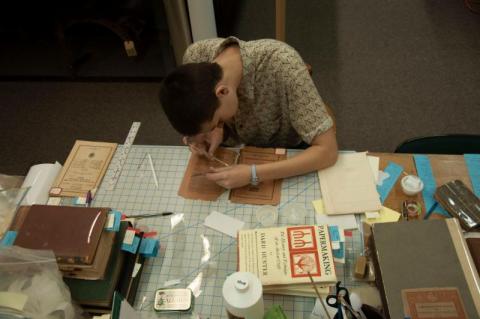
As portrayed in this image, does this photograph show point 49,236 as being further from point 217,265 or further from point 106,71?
point 106,71

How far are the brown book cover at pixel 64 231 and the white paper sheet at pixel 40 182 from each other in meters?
0.29

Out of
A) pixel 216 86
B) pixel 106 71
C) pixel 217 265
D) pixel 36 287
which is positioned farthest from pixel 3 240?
pixel 106 71

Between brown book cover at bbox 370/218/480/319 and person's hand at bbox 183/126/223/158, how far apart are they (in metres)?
0.70

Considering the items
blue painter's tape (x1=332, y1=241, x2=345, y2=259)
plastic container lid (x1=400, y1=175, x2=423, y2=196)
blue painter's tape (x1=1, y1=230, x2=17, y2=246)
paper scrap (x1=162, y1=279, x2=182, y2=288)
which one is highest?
blue painter's tape (x1=1, y1=230, x2=17, y2=246)

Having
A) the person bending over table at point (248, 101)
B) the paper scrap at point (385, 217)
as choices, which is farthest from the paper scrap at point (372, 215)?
the person bending over table at point (248, 101)

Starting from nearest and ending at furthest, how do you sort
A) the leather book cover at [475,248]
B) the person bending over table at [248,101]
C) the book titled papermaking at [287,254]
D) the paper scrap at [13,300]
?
1. the paper scrap at [13,300]
2. the leather book cover at [475,248]
3. the book titled papermaking at [287,254]
4. the person bending over table at [248,101]

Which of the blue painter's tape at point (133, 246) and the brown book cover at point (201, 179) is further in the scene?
the brown book cover at point (201, 179)

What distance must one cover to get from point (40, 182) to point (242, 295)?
39.6 inches

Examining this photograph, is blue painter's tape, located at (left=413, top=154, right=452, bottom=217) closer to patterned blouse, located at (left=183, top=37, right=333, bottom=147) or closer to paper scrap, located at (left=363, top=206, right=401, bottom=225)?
paper scrap, located at (left=363, top=206, right=401, bottom=225)

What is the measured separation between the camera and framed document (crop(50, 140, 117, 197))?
1.44 meters

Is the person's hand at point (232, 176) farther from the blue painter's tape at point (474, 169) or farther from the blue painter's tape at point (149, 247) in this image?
the blue painter's tape at point (474, 169)

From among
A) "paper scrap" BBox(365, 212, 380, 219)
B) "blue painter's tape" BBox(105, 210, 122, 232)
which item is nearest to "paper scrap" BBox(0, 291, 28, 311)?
"blue painter's tape" BBox(105, 210, 122, 232)

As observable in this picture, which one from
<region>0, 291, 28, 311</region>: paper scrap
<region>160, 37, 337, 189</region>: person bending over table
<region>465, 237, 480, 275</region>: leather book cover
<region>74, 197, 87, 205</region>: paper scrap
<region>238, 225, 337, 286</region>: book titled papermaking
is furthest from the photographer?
<region>74, 197, 87, 205</region>: paper scrap

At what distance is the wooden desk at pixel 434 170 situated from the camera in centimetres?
130
